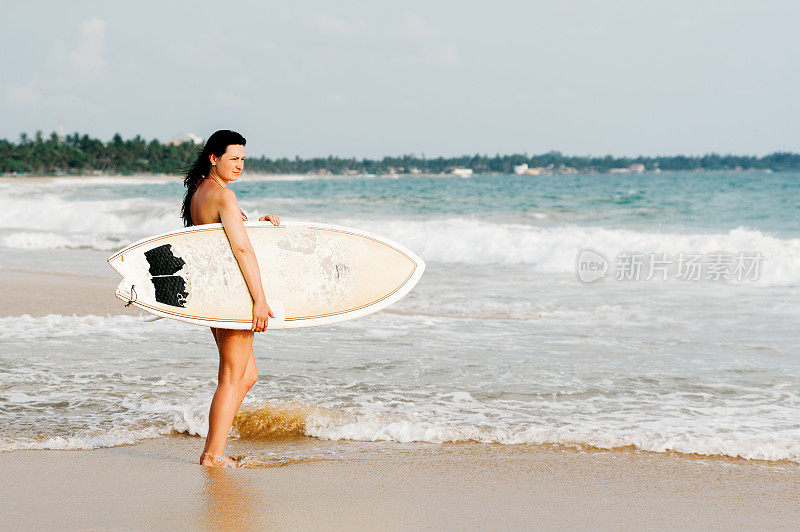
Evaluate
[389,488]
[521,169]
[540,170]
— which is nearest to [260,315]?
[389,488]

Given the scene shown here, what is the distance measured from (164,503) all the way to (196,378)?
2.08 meters

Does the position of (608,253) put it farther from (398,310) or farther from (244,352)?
(244,352)

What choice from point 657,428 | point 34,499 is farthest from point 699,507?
point 34,499

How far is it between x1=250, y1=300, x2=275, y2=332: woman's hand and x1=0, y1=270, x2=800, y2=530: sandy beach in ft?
1.88

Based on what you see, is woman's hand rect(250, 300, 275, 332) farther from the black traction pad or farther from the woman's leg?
the black traction pad

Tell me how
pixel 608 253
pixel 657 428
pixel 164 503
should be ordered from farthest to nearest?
pixel 608 253 < pixel 657 428 < pixel 164 503

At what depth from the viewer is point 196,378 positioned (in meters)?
4.60

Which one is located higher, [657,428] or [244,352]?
[244,352]
